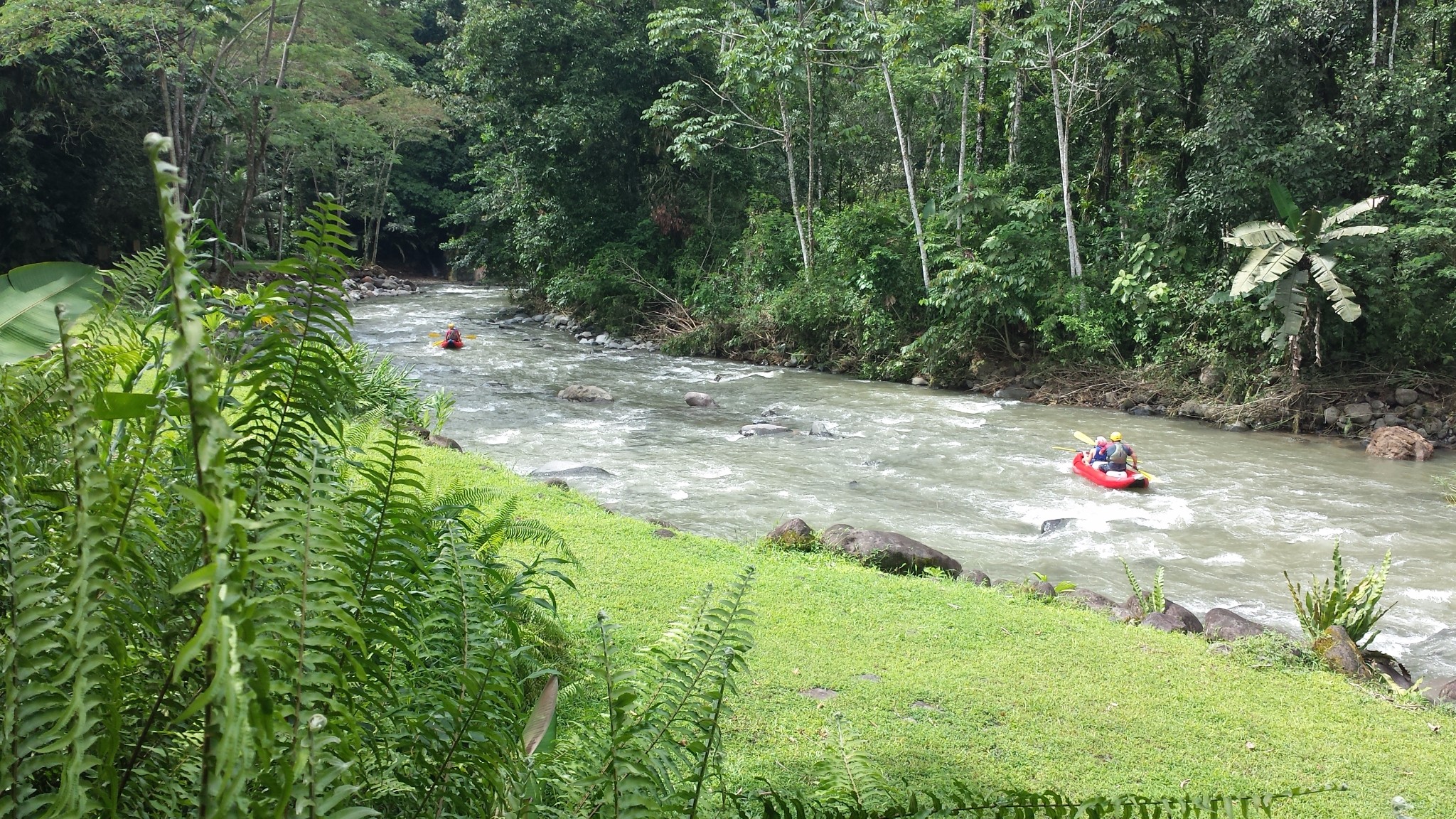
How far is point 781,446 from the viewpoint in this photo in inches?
507

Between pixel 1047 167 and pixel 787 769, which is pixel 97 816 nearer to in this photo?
pixel 787 769

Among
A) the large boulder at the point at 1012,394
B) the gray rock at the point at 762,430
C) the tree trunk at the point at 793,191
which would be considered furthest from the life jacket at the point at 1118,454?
the tree trunk at the point at 793,191

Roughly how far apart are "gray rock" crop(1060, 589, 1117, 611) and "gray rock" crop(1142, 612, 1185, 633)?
368 millimetres

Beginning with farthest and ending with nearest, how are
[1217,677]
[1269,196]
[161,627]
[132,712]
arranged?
1. [1269,196]
2. [1217,677]
3. [161,627]
4. [132,712]

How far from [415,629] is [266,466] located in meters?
0.47

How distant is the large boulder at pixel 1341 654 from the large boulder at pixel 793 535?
368 centimetres

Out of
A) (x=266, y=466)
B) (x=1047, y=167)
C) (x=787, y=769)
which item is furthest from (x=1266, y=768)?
(x=1047, y=167)

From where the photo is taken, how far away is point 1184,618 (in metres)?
6.52

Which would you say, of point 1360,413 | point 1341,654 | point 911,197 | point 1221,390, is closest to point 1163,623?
point 1341,654

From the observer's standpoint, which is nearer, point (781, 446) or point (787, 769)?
point (787, 769)

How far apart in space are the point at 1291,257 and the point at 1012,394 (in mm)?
4950

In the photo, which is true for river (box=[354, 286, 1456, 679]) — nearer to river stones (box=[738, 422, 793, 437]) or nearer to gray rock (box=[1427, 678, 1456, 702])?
river stones (box=[738, 422, 793, 437])

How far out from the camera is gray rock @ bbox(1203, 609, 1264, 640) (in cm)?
623

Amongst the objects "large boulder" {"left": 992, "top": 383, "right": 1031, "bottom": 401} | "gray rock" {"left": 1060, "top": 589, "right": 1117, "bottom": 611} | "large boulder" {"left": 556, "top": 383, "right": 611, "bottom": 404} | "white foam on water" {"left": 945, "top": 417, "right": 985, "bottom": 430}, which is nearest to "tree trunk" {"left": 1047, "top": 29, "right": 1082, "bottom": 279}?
"large boulder" {"left": 992, "top": 383, "right": 1031, "bottom": 401}
